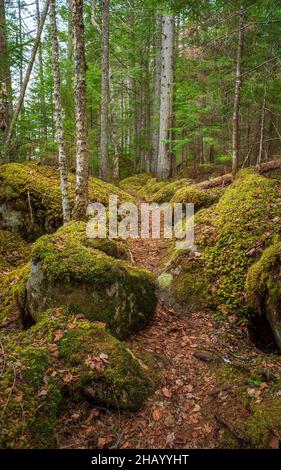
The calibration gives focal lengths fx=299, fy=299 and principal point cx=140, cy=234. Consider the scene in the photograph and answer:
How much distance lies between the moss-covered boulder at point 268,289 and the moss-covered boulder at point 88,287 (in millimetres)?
1644

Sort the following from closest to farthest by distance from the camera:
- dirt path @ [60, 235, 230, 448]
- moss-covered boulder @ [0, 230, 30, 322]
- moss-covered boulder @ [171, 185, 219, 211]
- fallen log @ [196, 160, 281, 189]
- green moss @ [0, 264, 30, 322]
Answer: dirt path @ [60, 235, 230, 448], green moss @ [0, 264, 30, 322], moss-covered boulder @ [0, 230, 30, 322], moss-covered boulder @ [171, 185, 219, 211], fallen log @ [196, 160, 281, 189]

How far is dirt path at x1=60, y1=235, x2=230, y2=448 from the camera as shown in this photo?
307 cm

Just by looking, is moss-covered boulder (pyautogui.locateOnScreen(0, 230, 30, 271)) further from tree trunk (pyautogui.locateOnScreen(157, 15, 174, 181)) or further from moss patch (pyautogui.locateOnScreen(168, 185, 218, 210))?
tree trunk (pyautogui.locateOnScreen(157, 15, 174, 181))

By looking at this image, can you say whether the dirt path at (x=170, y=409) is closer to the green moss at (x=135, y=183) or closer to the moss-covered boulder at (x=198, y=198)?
the moss-covered boulder at (x=198, y=198)

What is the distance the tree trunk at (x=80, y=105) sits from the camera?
581cm

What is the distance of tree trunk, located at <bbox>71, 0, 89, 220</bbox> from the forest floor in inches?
123

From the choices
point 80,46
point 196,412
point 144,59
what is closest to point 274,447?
point 196,412

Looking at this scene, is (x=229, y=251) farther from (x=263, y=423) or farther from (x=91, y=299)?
(x=263, y=423)

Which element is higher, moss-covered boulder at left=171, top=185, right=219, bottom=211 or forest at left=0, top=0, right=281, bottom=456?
moss-covered boulder at left=171, top=185, right=219, bottom=211

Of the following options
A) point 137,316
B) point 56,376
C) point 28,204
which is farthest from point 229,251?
point 28,204

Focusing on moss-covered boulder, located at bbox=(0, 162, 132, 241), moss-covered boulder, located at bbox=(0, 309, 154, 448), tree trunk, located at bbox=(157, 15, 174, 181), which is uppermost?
tree trunk, located at bbox=(157, 15, 174, 181)

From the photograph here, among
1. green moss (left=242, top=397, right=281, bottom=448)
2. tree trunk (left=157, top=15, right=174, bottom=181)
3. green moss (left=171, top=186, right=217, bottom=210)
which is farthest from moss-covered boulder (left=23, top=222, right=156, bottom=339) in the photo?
tree trunk (left=157, top=15, right=174, bottom=181)

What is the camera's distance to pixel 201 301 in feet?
17.5
